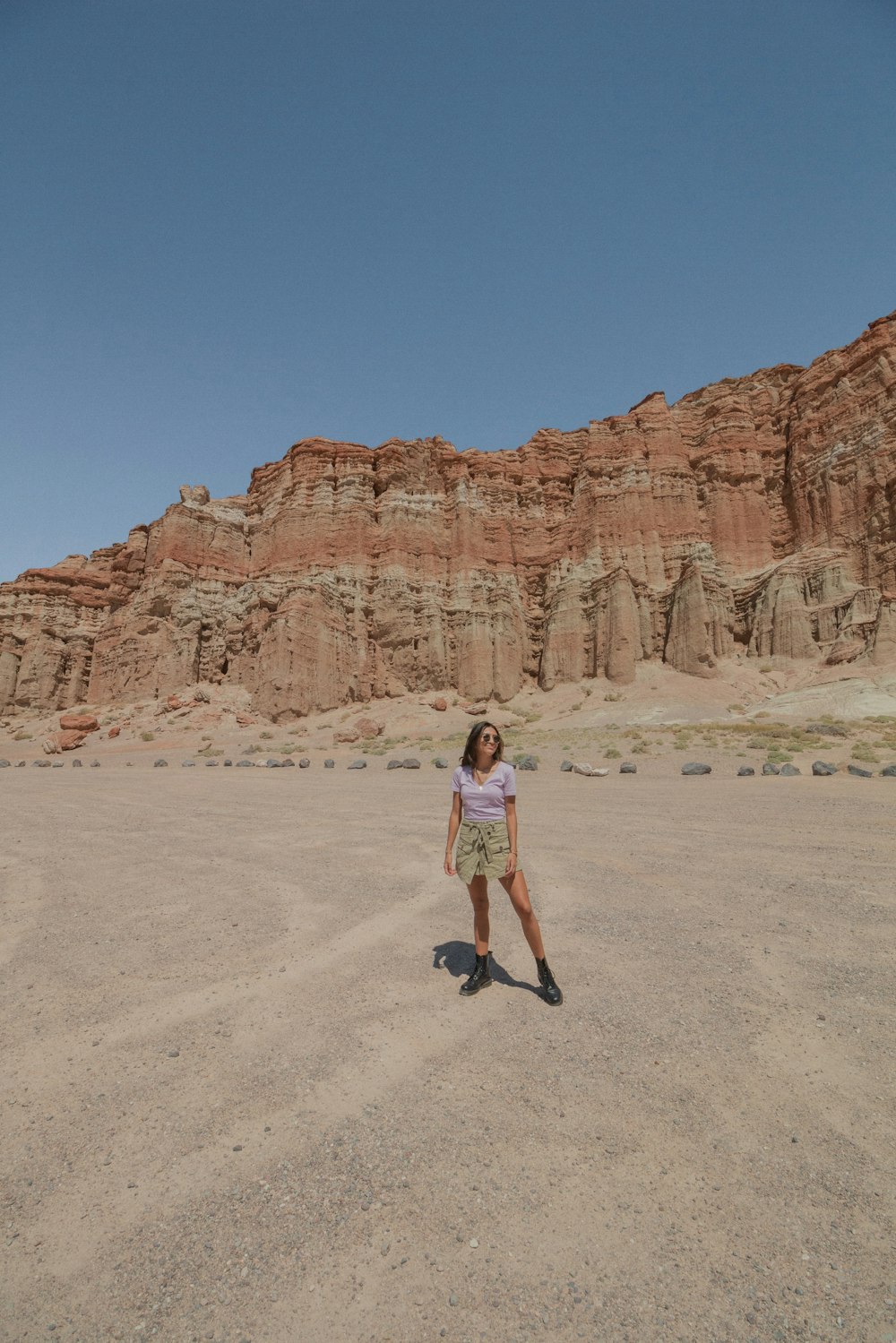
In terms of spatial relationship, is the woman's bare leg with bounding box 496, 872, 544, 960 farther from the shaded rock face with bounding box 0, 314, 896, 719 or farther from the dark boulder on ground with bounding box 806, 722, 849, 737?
the shaded rock face with bounding box 0, 314, 896, 719

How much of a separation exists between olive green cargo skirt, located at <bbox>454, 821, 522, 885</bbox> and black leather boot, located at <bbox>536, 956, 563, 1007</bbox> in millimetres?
649

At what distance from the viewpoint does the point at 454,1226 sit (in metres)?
2.10

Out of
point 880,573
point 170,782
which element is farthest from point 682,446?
point 170,782

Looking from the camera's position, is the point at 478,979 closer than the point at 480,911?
Yes

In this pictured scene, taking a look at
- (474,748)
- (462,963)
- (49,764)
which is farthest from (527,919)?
(49,764)

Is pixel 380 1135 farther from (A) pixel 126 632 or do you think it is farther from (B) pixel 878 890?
(A) pixel 126 632

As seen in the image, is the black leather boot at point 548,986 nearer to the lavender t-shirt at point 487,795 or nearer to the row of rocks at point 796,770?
the lavender t-shirt at point 487,795

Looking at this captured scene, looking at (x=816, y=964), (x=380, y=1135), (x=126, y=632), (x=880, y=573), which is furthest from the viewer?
(x=126, y=632)

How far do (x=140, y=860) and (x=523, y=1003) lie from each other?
6.13 metres

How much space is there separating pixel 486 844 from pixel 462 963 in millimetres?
1106

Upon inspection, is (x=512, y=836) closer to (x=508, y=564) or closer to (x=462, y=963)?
(x=462, y=963)

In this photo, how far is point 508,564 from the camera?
159 feet

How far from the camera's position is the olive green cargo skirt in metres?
4.07

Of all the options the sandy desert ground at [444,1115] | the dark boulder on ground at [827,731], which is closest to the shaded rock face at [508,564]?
the dark boulder on ground at [827,731]
